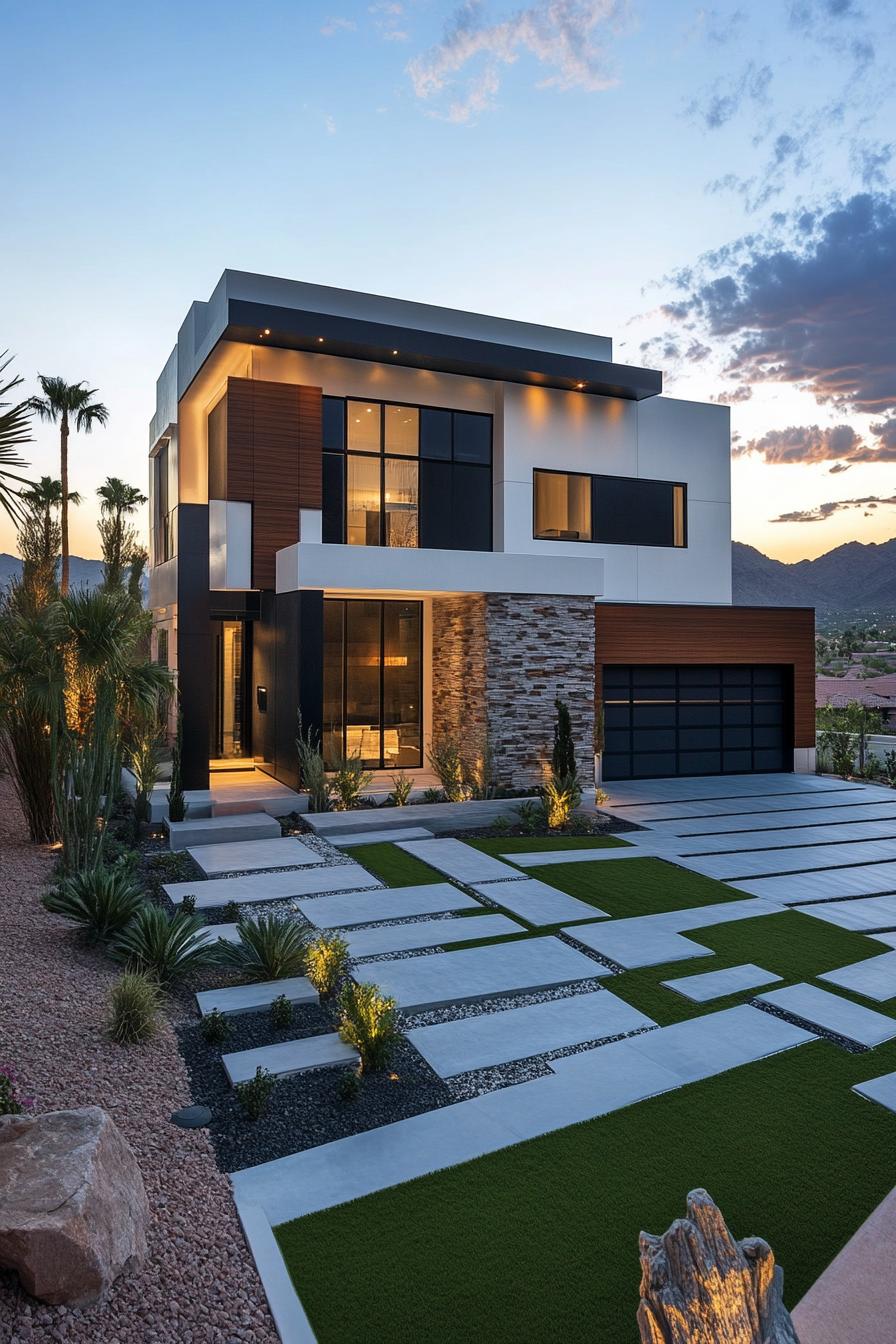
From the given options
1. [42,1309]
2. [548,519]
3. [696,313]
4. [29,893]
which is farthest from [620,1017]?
[696,313]

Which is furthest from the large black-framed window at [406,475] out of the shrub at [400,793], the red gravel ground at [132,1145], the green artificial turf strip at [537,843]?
the red gravel ground at [132,1145]

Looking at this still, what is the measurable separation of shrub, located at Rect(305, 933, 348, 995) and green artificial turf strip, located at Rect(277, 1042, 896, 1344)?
2.26 metres

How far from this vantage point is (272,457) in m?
14.3

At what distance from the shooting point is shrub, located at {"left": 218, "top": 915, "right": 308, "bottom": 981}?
6.48 m

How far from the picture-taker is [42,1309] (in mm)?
2965

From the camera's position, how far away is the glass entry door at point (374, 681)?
15.2 metres

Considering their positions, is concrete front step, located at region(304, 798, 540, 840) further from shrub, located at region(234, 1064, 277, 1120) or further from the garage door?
shrub, located at region(234, 1064, 277, 1120)

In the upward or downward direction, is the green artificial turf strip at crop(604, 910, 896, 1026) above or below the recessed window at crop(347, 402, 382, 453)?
below

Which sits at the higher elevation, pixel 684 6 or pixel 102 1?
pixel 684 6

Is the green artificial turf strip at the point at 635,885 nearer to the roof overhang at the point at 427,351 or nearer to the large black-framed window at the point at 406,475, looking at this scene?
the large black-framed window at the point at 406,475

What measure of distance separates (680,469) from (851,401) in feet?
42.4

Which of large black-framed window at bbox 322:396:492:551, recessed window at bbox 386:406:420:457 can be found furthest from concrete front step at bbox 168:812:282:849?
recessed window at bbox 386:406:420:457

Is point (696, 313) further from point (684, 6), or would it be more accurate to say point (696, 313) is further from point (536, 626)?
point (536, 626)

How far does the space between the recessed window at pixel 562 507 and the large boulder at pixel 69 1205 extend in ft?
47.1
